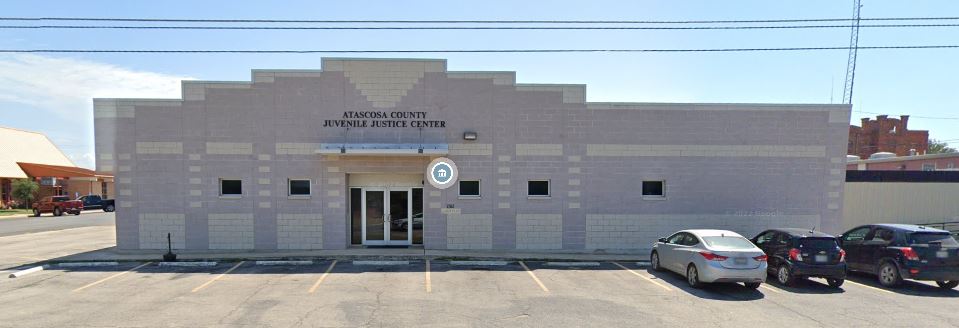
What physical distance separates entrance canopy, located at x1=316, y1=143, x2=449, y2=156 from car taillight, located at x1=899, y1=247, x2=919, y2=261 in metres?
12.4

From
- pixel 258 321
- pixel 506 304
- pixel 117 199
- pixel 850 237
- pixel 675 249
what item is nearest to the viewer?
pixel 258 321

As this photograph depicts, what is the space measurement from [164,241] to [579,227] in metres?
14.3

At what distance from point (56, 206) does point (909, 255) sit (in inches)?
2000

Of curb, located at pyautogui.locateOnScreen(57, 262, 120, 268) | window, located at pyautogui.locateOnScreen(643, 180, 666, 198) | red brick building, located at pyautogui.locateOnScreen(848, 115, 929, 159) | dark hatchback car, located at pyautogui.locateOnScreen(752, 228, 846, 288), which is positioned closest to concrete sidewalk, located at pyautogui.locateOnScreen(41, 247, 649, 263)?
curb, located at pyautogui.locateOnScreen(57, 262, 120, 268)

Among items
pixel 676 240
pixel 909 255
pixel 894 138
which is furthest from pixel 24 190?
pixel 894 138

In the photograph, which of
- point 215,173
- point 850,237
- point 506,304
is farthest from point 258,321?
point 850,237

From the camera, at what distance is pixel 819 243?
10805 millimetres

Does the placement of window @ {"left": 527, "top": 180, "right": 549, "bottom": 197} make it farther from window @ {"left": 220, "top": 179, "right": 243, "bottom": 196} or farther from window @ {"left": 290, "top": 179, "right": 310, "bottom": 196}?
window @ {"left": 220, "top": 179, "right": 243, "bottom": 196}

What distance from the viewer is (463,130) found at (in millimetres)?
15414

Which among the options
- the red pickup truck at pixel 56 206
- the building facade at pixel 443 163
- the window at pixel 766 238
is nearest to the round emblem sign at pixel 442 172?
the building facade at pixel 443 163

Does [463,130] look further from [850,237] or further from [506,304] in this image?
[850,237]

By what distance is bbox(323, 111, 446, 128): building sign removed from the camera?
49.7ft

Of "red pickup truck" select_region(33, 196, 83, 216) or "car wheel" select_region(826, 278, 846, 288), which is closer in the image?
"car wheel" select_region(826, 278, 846, 288)

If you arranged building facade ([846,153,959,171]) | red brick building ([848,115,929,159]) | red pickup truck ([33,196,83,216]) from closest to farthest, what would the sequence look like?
1. building facade ([846,153,959,171])
2. red pickup truck ([33,196,83,216])
3. red brick building ([848,115,929,159])
